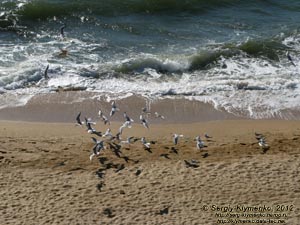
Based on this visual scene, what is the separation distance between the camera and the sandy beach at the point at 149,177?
8352mm

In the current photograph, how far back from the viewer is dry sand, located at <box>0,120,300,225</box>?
8364 millimetres

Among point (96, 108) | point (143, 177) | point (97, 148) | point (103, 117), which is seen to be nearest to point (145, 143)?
point (97, 148)

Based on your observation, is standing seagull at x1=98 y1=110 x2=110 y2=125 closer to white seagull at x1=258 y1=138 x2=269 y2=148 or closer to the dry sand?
the dry sand

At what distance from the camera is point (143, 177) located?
30.2 ft

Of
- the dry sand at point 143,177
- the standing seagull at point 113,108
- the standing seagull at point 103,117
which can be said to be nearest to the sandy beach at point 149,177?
the dry sand at point 143,177

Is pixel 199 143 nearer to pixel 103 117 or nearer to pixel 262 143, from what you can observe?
pixel 262 143

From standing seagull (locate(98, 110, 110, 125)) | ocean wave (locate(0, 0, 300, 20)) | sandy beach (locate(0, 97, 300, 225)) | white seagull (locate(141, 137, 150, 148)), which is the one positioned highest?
ocean wave (locate(0, 0, 300, 20))

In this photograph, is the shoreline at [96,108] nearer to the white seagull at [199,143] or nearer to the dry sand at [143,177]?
the dry sand at [143,177]

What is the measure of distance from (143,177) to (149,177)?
0.10 meters

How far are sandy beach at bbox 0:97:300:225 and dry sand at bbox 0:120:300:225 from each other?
0.05 feet

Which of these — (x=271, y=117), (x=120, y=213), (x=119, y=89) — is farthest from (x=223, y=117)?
(x=120, y=213)

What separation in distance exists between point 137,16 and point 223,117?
25.6 feet

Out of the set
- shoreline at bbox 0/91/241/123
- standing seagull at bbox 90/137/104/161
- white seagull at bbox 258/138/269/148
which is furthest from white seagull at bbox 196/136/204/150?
standing seagull at bbox 90/137/104/161

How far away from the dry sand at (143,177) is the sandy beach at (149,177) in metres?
0.02
